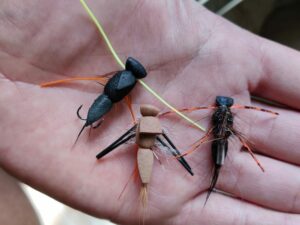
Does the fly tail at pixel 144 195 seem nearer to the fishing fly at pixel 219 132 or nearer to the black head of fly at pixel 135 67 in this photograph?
the fishing fly at pixel 219 132

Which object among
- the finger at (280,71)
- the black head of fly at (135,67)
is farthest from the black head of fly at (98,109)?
the finger at (280,71)

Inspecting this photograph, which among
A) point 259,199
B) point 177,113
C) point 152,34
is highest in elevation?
point 152,34

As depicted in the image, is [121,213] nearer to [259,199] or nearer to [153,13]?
[259,199]

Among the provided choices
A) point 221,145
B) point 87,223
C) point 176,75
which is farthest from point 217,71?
point 87,223

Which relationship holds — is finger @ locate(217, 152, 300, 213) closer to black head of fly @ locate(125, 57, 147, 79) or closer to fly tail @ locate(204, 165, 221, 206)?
fly tail @ locate(204, 165, 221, 206)

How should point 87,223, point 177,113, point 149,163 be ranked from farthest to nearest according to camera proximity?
point 87,223 → point 177,113 → point 149,163

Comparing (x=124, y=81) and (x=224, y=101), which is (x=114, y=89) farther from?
(x=224, y=101)

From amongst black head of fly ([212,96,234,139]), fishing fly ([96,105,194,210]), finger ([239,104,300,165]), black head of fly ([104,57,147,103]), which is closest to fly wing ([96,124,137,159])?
fishing fly ([96,105,194,210])
